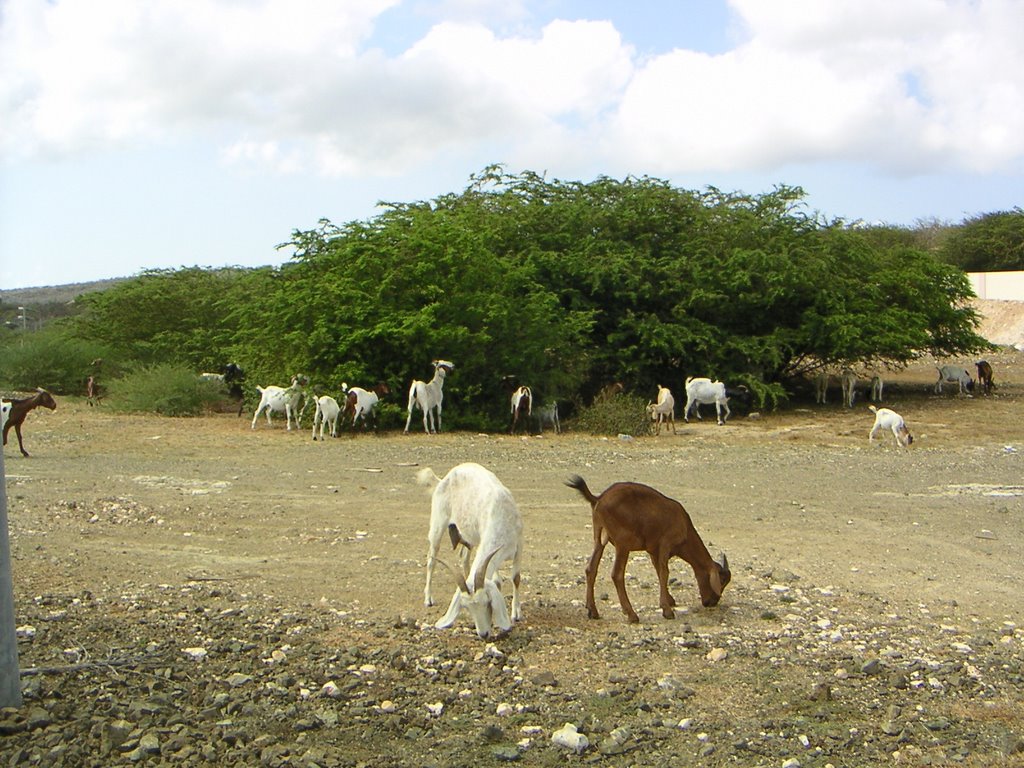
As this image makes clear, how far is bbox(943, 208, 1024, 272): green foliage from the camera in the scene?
194ft

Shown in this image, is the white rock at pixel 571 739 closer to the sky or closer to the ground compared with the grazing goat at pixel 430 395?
closer to the ground

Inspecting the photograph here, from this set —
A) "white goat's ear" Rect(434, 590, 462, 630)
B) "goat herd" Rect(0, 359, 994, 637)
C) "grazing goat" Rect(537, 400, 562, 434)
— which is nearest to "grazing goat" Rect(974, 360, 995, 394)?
"grazing goat" Rect(537, 400, 562, 434)

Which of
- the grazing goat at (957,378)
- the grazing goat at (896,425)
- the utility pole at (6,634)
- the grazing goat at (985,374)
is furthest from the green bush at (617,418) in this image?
the utility pole at (6,634)

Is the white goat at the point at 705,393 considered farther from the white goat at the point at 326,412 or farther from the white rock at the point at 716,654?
the white rock at the point at 716,654

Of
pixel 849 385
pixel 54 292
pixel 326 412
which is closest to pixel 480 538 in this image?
pixel 326 412

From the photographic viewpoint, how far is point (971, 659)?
23.2 feet

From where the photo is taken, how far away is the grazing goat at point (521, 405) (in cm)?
2273

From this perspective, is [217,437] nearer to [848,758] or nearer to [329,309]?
[329,309]

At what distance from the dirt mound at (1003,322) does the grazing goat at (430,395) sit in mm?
35352

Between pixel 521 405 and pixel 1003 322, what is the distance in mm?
37032

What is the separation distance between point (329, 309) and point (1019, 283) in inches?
1664

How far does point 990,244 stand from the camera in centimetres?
5959

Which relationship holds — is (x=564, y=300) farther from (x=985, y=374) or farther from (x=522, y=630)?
(x=522, y=630)

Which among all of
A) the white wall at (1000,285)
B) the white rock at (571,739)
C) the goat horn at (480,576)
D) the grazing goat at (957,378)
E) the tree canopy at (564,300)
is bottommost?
the white rock at (571,739)
